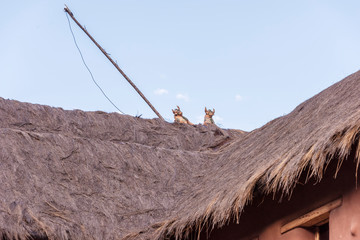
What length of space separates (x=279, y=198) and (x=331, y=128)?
97 cm

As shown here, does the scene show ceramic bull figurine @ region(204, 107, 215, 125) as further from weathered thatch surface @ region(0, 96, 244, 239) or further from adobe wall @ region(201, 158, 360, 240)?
adobe wall @ region(201, 158, 360, 240)

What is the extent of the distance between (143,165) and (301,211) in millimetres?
3558

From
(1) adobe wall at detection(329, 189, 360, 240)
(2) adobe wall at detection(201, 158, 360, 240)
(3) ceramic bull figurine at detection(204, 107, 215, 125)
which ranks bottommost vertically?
(1) adobe wall at detection(329, 189, 360, 240)

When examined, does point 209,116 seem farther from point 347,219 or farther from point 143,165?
point 347,219

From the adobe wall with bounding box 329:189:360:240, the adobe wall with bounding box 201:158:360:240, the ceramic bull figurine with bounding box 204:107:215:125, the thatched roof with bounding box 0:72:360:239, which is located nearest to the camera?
the adobe wall with bounding box 329:189:360:240

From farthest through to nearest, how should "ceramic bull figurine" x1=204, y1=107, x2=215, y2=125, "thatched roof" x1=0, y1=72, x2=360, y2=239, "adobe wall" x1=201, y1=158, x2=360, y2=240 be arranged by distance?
"ceramic bull figurine" x1=204, y1=107, x2=215, y2=125 < "thatched roof" x1=0, y1=72, x2=360, y2=239 < "adobe wall" x1=201, y1=158, x2=360, y2=240

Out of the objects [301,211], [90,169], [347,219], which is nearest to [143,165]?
[90,169]

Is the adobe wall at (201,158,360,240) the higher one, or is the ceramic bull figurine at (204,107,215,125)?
the ceramic bull figurine at (204,107,215,125)

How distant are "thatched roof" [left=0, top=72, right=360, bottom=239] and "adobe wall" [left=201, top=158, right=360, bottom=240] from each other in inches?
6.5

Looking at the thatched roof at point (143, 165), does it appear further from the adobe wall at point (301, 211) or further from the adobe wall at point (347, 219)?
the adobe wall at point (347, 219)

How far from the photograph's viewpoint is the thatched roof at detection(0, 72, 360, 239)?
833 centimetres

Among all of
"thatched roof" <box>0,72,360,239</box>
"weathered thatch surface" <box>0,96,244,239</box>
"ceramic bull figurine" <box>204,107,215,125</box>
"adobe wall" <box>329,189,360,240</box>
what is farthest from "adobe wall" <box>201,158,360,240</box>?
"ceramic bull figurine" <box>204,107,215,125</box>

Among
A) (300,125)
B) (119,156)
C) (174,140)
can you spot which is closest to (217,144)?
(174,140)

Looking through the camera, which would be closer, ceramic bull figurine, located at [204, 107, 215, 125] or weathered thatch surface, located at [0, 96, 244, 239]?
weathered thatch surface, located at [0, 96, 244, 239]
